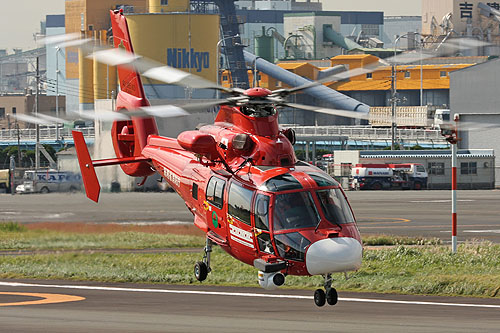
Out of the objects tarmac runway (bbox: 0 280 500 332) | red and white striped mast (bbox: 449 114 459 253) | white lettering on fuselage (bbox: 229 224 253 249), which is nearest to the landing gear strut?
tarmac runway (bbox: 0 280 500 332)

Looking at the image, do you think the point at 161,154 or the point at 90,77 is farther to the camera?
the point at 90,77

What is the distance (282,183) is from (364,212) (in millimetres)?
37556

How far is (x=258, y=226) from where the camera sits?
2105 cm

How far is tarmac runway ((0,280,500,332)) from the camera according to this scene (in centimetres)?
1991

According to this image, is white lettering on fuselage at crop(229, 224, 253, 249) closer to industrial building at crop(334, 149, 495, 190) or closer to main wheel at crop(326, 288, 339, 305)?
main wheel at crop(326, 288, 339, 305)

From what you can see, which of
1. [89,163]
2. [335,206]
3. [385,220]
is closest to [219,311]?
[335,206]

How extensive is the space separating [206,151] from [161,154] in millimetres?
5891

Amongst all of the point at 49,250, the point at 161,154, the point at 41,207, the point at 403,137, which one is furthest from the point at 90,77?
the point at 161,154

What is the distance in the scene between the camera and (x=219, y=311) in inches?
902

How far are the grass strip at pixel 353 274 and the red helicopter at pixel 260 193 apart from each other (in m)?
4.64

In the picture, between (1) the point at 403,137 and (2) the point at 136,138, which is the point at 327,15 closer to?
(1) the point at 403,137

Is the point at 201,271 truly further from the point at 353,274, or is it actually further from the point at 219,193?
the point at 353,274

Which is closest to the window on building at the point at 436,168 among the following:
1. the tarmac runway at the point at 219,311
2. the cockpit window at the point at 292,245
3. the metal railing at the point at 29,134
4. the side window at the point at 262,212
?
the metal railing at the point at 29,134

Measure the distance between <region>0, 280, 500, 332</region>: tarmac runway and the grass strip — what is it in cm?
119
